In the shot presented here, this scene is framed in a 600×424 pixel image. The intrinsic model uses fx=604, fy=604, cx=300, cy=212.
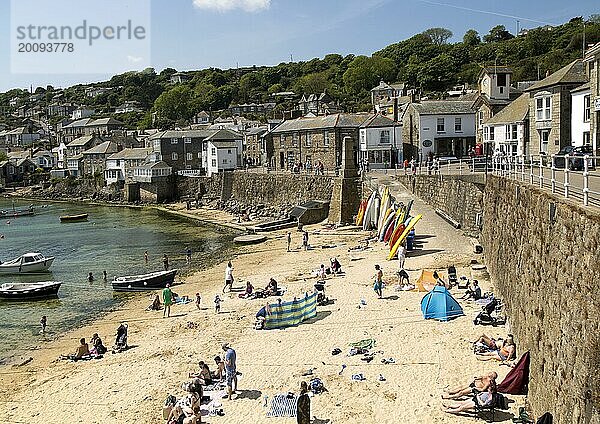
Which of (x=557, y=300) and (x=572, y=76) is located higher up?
(x=572, y=76)

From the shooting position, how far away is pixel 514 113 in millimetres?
36469

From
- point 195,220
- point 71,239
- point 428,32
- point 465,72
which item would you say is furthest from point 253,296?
point 428,32

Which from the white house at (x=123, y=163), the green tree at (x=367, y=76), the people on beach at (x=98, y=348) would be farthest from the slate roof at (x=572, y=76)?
the green tree at (x=367, y=76)

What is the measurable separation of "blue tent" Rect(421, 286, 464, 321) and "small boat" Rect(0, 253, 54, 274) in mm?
22820

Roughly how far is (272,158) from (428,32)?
93458mm

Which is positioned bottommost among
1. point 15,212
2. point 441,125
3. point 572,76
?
point 15,212

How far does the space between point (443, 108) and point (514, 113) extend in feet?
32.6

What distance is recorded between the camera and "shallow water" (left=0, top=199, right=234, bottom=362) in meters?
23.4

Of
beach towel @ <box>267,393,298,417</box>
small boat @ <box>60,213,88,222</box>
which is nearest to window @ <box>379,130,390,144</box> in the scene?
small boat @ <box>60,213,88,222</box>

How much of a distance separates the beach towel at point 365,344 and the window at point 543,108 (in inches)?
798

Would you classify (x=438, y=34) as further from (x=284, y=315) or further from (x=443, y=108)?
(x=284, y=315)

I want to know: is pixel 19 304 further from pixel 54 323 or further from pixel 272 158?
pixel 272 158

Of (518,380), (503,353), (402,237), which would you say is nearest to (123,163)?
(402,237)

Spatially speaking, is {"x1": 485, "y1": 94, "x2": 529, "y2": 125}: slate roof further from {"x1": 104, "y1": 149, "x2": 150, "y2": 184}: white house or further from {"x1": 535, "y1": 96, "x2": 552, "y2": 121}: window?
{"x1": 104, "y1": 149, "x2": 150, "y2": 184}: white house
